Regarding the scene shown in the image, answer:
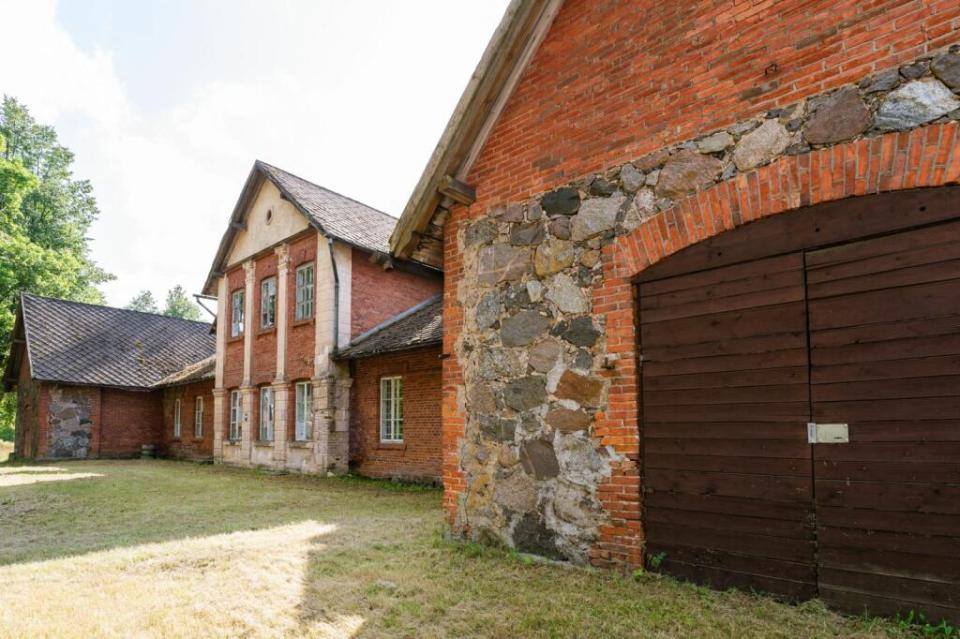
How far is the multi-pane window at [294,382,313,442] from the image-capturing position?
1571cm

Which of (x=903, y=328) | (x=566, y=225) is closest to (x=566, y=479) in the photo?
(x=566, y=225)

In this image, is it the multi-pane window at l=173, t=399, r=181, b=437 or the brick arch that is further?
the multi-pane window at l=173, t=399, r=181, b=437

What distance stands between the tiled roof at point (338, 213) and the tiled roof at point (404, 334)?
193cm

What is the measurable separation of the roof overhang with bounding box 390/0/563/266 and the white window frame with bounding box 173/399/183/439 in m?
19.6

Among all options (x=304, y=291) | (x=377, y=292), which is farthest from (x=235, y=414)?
(x=377, y=292)

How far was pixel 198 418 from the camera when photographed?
21.8 meters

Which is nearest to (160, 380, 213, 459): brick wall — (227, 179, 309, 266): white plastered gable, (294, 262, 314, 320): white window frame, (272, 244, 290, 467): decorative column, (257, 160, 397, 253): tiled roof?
(227, 179, 309, 266): white plastered gable

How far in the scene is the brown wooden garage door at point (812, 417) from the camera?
3.59 m

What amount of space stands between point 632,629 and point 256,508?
7.21m

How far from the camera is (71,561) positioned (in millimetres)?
5781

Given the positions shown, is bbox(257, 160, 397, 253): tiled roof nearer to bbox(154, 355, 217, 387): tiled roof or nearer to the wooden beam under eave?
bbox(154, 355, 217, 387): tiled roof

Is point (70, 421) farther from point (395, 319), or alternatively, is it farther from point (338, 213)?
point (395, 319)

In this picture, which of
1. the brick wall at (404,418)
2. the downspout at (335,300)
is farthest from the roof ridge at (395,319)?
the brick wall at (404,418)

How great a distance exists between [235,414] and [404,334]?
26.5 ft
